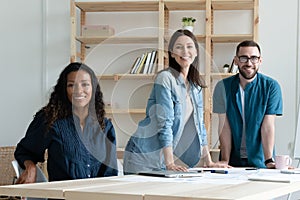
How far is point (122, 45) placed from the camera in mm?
4707

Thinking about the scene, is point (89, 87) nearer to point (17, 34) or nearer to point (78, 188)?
point (78, 188)

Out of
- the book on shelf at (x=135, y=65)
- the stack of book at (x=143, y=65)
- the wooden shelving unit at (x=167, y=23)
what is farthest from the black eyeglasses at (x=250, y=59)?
the book on shelf at (x=135, y=65)

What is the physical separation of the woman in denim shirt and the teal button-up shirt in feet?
1.61

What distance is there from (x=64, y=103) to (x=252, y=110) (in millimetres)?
1041

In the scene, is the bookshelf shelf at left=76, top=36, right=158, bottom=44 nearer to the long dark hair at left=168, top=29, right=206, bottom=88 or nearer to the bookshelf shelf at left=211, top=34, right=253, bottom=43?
the bookshelf shelf at left=211, top=34, right=253, bottom=43

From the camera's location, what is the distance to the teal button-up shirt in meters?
3.06

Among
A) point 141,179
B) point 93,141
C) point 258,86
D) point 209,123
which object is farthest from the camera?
point 209,123

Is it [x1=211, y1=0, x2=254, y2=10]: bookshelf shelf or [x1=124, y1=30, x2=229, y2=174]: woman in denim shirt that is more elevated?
[x1=211, y1=0, x2=254, y2=10]: bookshelf shelf

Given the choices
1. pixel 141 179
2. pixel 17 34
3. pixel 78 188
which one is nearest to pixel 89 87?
pixel 141 179

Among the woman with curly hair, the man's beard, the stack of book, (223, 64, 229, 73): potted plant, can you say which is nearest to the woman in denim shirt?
the woman with curly hair

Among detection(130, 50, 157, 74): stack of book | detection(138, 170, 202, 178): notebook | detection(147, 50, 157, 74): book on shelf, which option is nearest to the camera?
detection(138, 170, 202, 178): notebook

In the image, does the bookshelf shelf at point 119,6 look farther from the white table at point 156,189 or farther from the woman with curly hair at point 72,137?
the white table at point 156,189

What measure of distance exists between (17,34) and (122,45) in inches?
38.1

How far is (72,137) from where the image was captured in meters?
2.49
